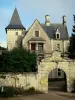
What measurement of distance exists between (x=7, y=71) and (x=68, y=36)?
2824cm

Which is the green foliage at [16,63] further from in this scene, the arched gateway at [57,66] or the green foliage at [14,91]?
the green foliage at [14,91]

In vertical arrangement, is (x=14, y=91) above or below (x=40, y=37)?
below

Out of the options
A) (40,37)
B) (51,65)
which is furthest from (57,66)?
(40,37)

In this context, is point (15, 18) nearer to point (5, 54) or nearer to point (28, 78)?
point (5, 54)

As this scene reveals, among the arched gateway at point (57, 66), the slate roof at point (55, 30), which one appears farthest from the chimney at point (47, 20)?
the arched gateway at point (57, 66)

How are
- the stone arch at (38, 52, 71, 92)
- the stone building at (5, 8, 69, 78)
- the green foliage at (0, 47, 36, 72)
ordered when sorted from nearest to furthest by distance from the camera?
the stone arch at (38, 52, 71, 92)
the green foliage at (0, 47, 36, 72)
the stone building at (5, 8, 69, 78)

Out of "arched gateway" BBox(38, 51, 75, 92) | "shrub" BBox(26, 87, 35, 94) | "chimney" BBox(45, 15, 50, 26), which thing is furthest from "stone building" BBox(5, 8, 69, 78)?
"shrub" BBox(26, 87, 35, 94)

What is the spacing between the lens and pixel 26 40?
61.4m

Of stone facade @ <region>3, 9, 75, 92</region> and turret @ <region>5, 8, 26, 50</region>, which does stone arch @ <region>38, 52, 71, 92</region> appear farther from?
turret @ <region>5, 8, 26, 50</region>

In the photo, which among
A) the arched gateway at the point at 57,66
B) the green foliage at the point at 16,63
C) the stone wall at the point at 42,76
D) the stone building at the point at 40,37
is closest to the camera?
the stone wall at the point at 42,76

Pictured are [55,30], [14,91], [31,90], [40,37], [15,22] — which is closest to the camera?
[14,91]

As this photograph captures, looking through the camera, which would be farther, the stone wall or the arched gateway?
the arched gateway

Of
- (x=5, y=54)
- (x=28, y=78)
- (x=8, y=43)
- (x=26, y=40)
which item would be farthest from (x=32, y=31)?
(x=28, y=78)

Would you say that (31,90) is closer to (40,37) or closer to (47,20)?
(40,37)
